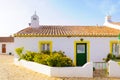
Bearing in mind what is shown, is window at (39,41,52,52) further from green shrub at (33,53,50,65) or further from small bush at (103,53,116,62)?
small bush at (103,53,116,62)

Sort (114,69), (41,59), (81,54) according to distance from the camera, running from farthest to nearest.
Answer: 1. (81,54)
2. (41,59)
3. (114,69)

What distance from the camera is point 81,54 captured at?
21.0 metres

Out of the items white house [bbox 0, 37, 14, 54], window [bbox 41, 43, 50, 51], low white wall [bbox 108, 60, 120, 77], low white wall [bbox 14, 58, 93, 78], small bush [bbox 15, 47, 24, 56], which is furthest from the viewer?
white house [bbox 0, 37, 14, 54]

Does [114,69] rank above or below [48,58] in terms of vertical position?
below

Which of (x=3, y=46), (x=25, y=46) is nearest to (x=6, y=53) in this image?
(x=3, y=46)

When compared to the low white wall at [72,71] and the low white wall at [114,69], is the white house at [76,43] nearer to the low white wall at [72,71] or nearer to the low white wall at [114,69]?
the low white wall at [114,69]

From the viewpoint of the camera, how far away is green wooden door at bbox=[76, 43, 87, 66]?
20.9 m

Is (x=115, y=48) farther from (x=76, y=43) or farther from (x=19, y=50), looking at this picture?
(x=19, y=50)

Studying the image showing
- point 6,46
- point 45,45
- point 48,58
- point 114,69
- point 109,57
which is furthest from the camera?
point 6,46

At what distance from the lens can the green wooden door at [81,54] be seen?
20.9 metres

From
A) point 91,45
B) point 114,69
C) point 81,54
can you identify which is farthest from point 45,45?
point 114,69

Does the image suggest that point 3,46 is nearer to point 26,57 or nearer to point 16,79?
point 26,57

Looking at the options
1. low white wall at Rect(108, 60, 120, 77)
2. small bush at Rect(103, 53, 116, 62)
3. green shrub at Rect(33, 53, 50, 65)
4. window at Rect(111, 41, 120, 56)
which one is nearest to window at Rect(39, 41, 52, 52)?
green shrub at Rect(33, 53, 50, 65)

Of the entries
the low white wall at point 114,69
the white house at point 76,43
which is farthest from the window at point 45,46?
the low white wall at point 114,69
